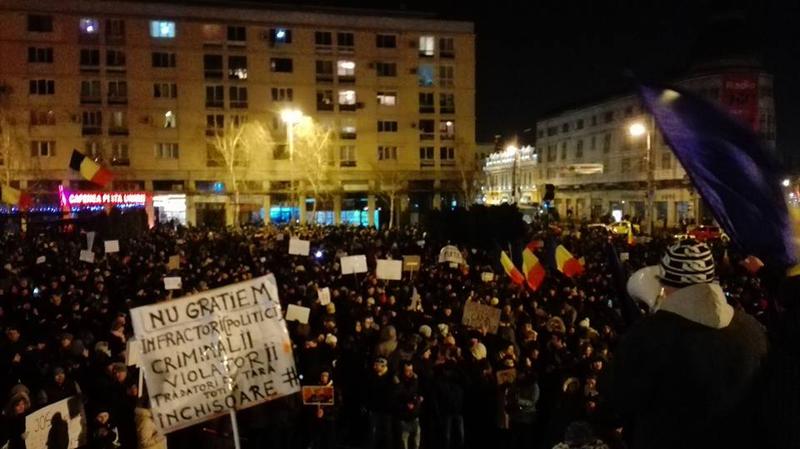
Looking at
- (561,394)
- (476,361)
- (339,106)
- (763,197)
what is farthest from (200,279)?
(339,106)

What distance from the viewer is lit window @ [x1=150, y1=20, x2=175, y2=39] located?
2036 inches

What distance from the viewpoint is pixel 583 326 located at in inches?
390

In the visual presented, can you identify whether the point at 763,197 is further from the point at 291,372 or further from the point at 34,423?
the point at 34,423

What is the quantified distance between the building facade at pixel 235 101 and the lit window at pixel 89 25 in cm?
7

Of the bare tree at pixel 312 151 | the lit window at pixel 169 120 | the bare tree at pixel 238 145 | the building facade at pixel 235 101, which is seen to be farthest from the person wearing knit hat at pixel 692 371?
the lit window at pixel 169 120

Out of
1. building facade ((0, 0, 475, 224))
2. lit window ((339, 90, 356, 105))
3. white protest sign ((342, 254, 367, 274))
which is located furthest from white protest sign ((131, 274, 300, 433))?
lit window ((339, 90, 356, 105))

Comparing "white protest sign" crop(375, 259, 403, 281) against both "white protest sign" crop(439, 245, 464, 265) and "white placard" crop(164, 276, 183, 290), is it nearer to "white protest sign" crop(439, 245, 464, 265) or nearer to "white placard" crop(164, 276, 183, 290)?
"white protest sign" crop(439, 245, 464, 265)

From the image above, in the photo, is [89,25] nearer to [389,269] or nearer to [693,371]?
[389,269]

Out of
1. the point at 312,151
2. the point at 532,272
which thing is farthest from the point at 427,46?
the point at 532,272

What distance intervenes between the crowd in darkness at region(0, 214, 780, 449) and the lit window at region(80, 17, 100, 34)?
135 feet

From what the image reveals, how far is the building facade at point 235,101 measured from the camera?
165ft

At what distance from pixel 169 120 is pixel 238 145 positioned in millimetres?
5551

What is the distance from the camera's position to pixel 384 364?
783 cm

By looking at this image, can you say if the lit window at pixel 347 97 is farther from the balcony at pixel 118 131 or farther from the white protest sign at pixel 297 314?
the white protest sign at pixel 297 314
